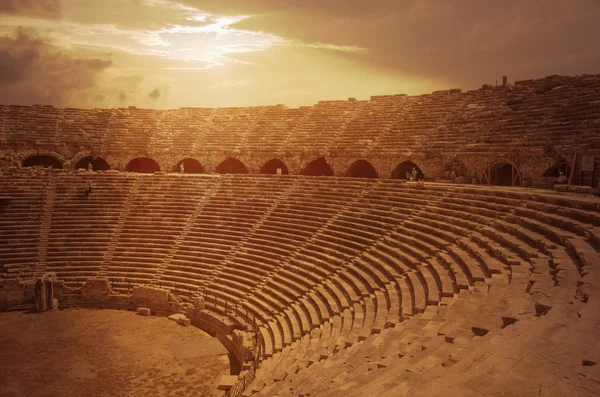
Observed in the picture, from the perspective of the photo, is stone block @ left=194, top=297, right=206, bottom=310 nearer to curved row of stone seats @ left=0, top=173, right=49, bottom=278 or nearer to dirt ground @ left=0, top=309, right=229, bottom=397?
dirt ground @ left=0, top=309, right=229, bottom=397

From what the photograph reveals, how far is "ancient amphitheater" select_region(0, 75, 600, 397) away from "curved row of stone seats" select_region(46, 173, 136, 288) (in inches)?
4.2

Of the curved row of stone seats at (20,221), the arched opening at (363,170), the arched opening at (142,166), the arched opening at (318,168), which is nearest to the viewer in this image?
the curved row of stone seats at (20,221)

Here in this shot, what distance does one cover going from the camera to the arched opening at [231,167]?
111 ft

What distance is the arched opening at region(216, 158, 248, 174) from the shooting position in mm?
33812

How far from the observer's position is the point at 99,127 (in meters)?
33.9

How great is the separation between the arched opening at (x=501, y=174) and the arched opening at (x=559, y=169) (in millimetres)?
1319

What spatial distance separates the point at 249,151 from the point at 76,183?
10.9m

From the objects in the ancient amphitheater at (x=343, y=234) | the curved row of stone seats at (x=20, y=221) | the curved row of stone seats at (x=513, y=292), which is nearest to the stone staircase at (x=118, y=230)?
the ancient amphitheater at (x=343, y=234)

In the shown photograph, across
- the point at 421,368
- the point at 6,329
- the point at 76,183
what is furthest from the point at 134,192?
the point at 421,368

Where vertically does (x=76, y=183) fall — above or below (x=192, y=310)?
above

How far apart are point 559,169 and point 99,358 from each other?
66.0 ft

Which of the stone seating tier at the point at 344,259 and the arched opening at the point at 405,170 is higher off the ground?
the arched opening at the point at 405,170

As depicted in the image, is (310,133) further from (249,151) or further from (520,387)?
(520,387)

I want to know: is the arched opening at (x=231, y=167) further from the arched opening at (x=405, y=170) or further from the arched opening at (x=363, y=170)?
the arched opening at (x=405, y=170)
